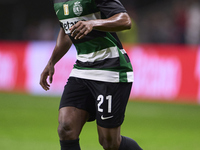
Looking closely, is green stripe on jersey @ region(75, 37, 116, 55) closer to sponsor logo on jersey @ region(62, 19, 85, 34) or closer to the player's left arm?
sponsor logo on jersey @ region(62, 19, 85, 34)

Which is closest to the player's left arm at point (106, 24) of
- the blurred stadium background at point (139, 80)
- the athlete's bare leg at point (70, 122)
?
the athlete's bare leg at point (70, 122)

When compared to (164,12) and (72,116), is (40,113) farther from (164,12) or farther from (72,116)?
(164,12)

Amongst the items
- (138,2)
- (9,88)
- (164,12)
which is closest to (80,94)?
(9,88)

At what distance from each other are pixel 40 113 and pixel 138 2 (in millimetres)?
9772

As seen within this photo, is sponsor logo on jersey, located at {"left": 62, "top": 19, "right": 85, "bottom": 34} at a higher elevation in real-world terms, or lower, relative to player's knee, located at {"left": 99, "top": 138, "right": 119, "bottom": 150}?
higher

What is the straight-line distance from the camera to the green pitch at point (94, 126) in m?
6.98

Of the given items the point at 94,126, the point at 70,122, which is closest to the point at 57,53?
the point at 70,122

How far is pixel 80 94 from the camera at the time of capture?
15.7 feet

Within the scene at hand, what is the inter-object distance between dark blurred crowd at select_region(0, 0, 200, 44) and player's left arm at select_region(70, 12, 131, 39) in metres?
11.1

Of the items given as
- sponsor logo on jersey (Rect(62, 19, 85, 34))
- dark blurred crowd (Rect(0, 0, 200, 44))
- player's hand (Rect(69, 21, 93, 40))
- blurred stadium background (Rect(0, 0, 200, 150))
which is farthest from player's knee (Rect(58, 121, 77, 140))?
dark blurred crowd (Rect(0, 0, 200, 44))

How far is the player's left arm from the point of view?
153 inches

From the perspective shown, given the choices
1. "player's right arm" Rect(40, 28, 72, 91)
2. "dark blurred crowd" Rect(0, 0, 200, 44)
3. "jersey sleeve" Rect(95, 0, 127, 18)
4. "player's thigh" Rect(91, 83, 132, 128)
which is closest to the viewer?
"jersey sleeve" Rect(95, 0, 127, 18)

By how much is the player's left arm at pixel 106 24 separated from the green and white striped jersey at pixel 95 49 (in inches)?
13.9

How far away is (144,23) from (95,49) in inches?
477
